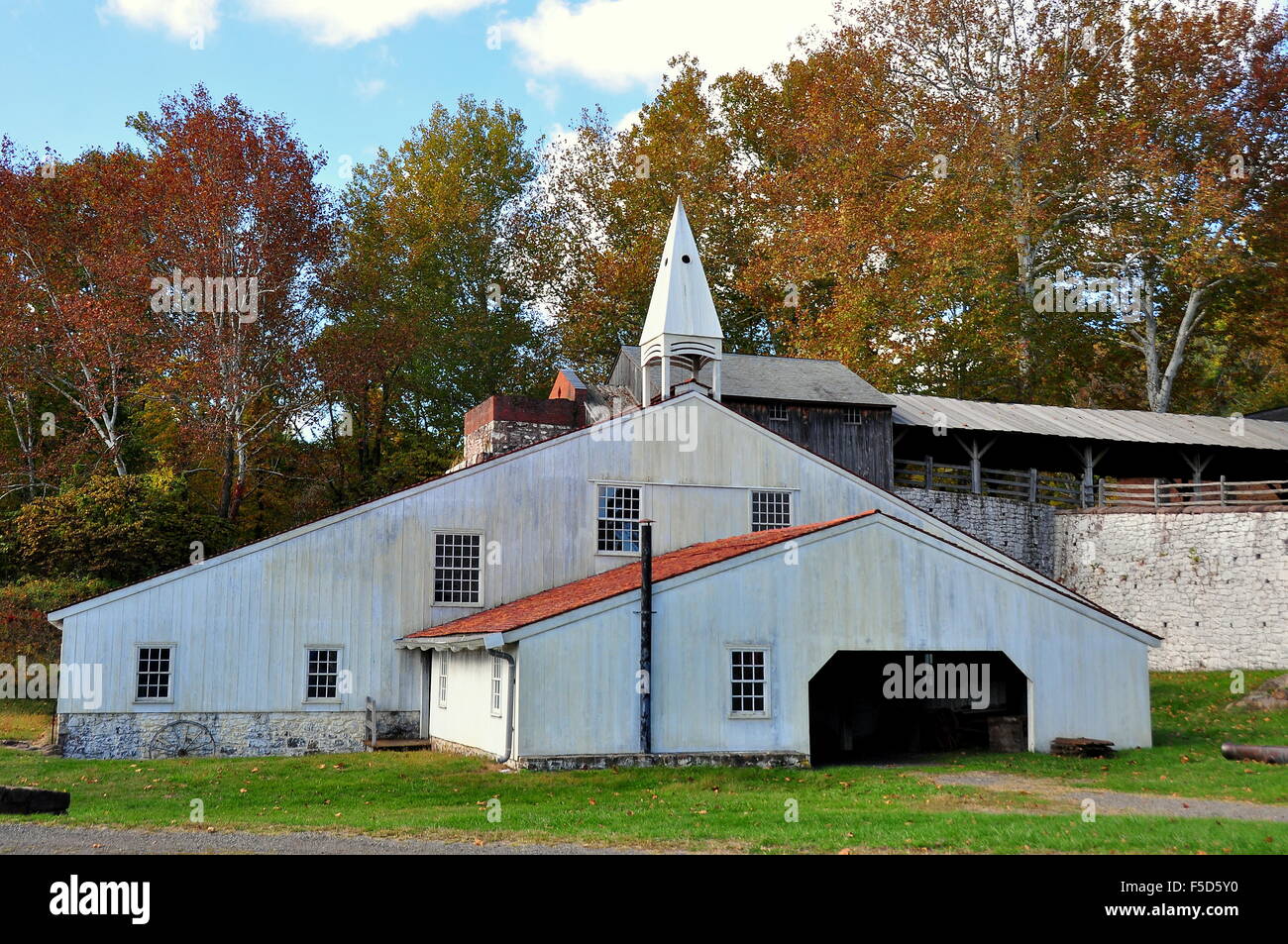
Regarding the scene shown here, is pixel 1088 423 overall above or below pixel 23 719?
above

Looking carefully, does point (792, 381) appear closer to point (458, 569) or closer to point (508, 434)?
point (508, 434)

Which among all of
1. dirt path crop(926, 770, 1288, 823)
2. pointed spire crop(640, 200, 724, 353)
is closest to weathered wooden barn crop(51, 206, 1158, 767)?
dirt path crop(926, 770, 1288, 823)

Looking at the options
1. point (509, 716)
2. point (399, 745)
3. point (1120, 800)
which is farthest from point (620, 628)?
point (1120, 800)

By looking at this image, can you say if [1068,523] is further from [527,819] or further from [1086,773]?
[527,819]

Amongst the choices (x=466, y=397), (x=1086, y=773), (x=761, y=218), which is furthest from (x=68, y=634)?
(x=761, y=218)

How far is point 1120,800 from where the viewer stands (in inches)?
693

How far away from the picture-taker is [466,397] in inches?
2110

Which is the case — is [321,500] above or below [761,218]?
below

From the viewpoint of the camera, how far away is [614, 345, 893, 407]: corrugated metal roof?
38.5 meters

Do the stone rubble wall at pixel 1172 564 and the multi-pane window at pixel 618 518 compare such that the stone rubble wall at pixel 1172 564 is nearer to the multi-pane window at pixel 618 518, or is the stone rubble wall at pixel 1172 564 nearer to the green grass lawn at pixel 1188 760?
the green grass lawn at pixel 1188 760

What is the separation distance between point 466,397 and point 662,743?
33.8 m

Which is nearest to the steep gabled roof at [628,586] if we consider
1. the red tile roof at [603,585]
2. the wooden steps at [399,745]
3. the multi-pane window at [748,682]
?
the red tile roof at [603,585]

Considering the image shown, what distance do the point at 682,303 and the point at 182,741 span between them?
60.4ft

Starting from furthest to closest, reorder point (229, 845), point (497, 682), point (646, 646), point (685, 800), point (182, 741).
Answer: point (182, 741)
point (497, 682)
point (646, 646)
point (685, 800)
point (229, 845)
